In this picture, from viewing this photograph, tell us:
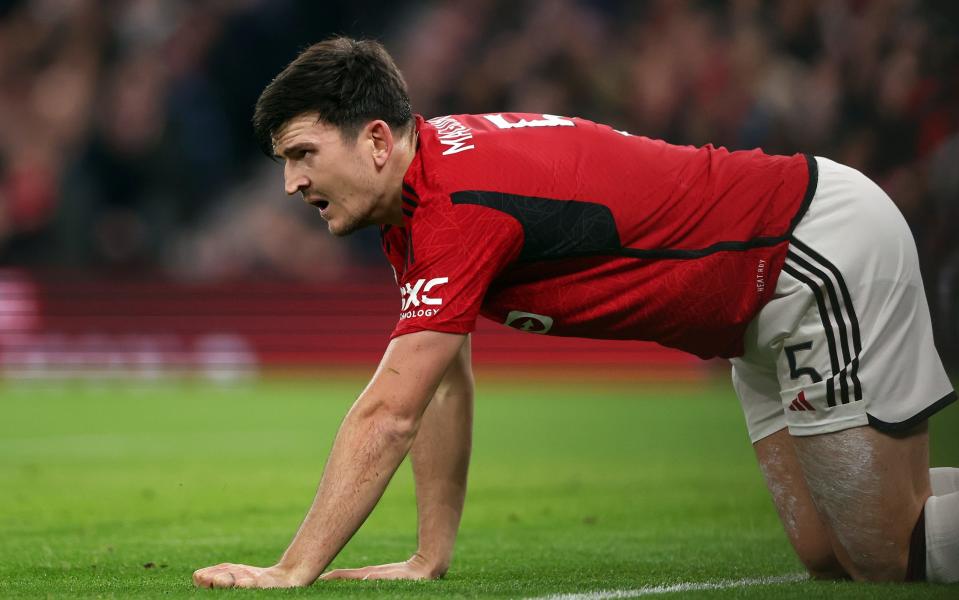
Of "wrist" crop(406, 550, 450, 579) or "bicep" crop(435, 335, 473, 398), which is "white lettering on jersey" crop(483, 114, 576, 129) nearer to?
"bicep" crop(435, 335, 473, 398)

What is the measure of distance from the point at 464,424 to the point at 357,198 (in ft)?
3.47

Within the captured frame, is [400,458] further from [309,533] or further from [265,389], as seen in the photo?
[265,389]

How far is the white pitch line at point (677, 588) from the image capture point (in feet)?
13.9

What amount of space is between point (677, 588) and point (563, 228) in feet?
3.93

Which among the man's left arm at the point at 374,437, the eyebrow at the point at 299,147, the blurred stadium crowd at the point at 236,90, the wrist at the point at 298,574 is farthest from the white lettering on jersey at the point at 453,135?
the blurred stadium crowd at the point at 236,90

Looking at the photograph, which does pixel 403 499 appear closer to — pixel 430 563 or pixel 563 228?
pixel 430 563

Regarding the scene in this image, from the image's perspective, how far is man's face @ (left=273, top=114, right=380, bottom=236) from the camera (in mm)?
4078

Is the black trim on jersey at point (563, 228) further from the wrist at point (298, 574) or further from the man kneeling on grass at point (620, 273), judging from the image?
the wrist at point (298, 574)

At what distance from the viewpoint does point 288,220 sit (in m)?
19.3

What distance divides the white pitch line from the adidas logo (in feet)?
1.91

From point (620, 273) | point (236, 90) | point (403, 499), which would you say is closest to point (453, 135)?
point (620, 273)

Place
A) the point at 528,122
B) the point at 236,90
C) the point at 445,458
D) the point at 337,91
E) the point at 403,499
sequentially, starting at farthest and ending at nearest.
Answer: the point at 236,90
the point at 403,499
the point at 445,458
the point at 528,122
the point at 337,91

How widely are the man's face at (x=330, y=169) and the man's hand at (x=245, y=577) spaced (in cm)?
98

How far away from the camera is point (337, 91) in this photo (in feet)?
13.3
